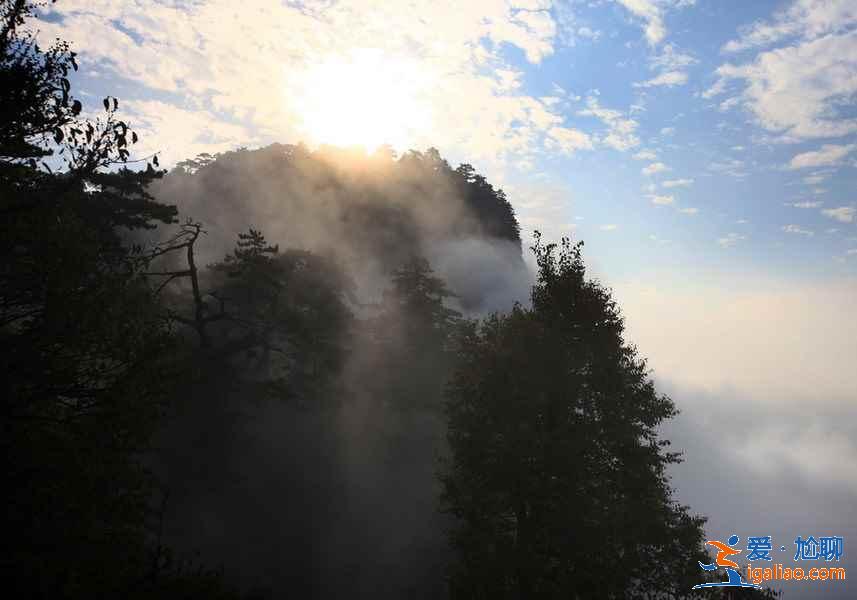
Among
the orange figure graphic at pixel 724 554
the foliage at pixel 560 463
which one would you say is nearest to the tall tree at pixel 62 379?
the foliage at pixel 560 463

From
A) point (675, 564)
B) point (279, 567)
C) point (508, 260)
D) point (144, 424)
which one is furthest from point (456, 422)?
point (508, 260)

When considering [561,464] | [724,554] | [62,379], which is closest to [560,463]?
[561,464]

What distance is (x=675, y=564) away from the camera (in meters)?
15.1

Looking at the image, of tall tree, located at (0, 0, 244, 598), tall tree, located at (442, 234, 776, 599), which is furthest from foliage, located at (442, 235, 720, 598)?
tall tree, located at (0, 0, 244, 598)

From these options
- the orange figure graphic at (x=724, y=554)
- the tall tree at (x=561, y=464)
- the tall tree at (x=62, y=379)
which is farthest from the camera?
the orange figure graphic at (x=724, y=554)

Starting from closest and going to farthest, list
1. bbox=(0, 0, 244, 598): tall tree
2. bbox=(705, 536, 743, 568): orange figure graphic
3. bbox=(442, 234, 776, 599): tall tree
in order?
bbox=(0, 0, 244, 598): tall tree → bbox=(442, 234, 776, 599): tall tree → bbox=(705, 536, 743, 568): orange figure graphic

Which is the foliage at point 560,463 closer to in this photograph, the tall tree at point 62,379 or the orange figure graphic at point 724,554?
the orange figure graphic at point 724,554

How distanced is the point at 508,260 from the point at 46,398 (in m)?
85.6

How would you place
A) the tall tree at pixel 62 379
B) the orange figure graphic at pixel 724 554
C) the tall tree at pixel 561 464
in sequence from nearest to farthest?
the tall tree at pixel 62 379 → the tall tree at pixel 561 464 → the orange figure graphic at pixel 724 554

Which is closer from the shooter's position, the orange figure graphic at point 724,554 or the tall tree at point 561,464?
the tall tree at point 561,464

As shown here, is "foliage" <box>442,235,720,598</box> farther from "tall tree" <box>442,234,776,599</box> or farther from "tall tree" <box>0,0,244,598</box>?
"tall tree" <box>0,0,244,598</box>

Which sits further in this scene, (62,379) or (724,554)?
(724,554)

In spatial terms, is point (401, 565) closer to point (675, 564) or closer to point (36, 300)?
point (675, 564)

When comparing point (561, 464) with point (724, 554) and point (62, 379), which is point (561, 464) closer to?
point (724, 554)
